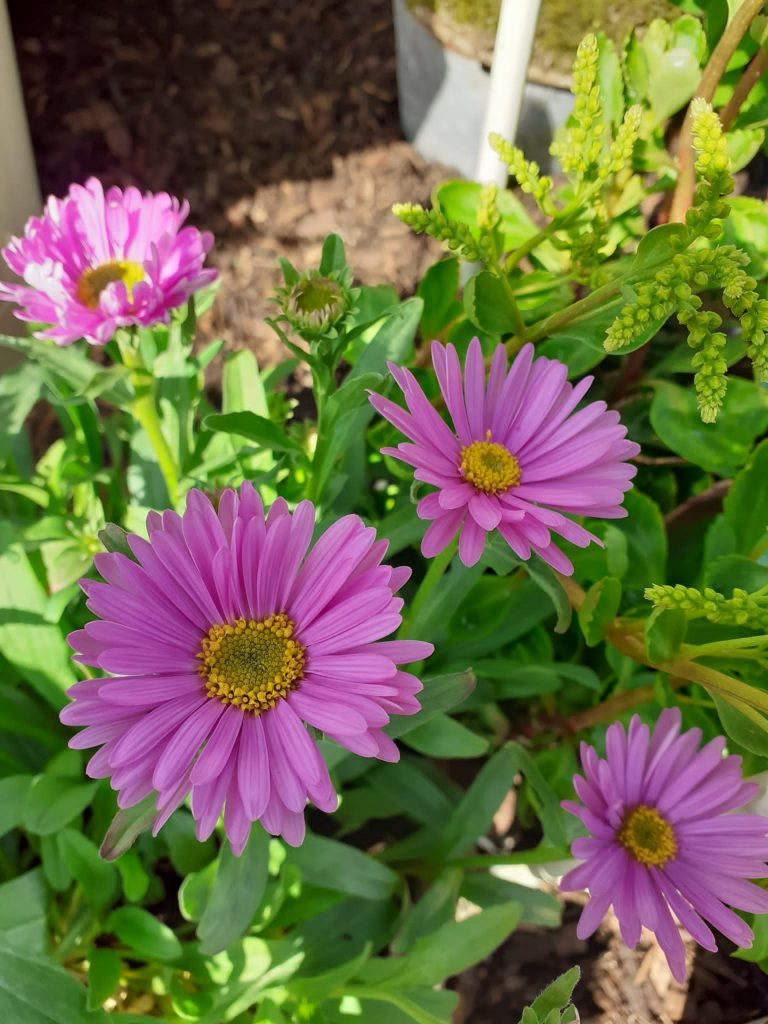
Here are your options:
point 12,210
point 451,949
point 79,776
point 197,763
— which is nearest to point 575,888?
point 451,949

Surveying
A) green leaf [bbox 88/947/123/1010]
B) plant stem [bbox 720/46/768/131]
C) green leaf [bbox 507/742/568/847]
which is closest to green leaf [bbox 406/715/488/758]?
green leaf [bbox 507/742/568/847]

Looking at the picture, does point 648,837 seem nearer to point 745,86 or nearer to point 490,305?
point 490,305

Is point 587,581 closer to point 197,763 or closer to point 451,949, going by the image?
point 451,949

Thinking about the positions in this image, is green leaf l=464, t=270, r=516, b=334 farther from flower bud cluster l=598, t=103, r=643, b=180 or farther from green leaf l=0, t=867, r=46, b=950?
green leaf l=0, t=867, r=46, b=950

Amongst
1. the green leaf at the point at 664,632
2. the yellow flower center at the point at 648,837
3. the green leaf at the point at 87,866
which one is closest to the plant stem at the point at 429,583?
the green leaf at the point at 664,632

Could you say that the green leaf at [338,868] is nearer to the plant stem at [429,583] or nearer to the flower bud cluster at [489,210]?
the plant stem at [429,583]
